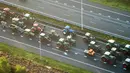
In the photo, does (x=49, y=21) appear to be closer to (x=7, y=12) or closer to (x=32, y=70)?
(x=7, y=12)

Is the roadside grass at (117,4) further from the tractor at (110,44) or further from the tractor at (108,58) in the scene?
the tractor at (108,58)

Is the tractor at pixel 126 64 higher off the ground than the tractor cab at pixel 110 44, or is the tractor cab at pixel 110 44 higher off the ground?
the tractor cab at pixel 110 44

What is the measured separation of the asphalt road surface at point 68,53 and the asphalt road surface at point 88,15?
15.5 ft

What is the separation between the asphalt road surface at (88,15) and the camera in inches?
2507

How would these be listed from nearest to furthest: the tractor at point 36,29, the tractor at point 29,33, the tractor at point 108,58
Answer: the tractor at point 108,58 → the tractor at point 29,33 → the tractor at point 36,29

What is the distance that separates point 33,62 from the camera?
5616 cm

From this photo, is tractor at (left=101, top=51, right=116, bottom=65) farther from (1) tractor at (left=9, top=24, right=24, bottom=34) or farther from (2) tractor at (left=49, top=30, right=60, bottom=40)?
(1) tractor at (left=9, top=24, right=24, bottom=34)

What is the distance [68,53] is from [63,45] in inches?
66.2

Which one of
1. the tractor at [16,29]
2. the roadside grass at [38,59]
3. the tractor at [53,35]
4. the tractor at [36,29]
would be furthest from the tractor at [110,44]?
the tractor at [16,29]

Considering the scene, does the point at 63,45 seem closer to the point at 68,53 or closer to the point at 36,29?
the point at 68,53

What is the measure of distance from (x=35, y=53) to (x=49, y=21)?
9.21 metres

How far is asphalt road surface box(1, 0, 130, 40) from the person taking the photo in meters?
63.7

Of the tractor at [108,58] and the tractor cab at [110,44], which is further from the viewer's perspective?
the tractor cab at [110,44]

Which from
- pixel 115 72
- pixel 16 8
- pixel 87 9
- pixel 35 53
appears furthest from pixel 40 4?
pixel 115 72
